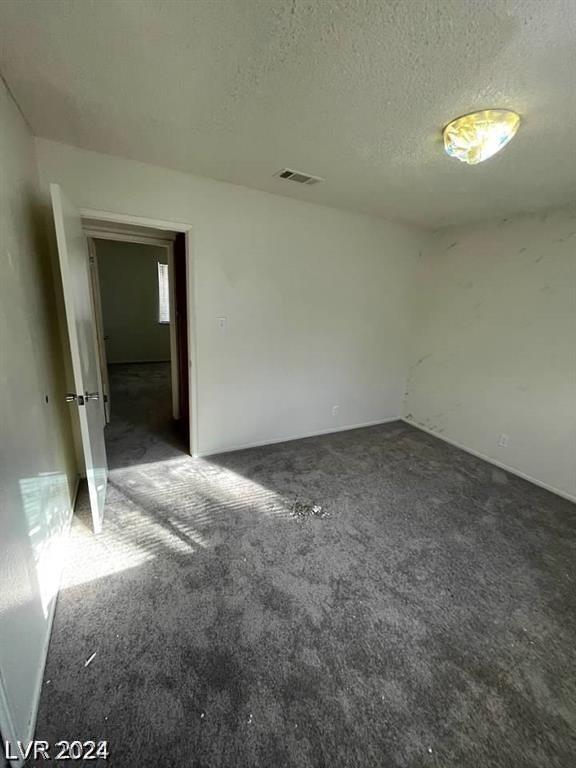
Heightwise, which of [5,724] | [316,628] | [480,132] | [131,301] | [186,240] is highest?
[480,132]

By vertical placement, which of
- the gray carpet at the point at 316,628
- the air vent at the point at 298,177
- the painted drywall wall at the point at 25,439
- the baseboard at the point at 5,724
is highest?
the air vent at the point at 298,177

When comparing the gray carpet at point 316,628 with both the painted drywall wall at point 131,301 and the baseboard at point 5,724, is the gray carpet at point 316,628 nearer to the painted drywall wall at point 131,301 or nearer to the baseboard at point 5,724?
the baseboard at point 5,724

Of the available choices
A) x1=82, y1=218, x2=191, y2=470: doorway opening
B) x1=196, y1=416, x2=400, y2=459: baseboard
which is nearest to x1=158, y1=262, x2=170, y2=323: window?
x1=82, y1=218, x2=191, y2=470: doorway opening

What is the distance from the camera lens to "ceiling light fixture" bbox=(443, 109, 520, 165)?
144cm

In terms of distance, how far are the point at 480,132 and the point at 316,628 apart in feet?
8.18

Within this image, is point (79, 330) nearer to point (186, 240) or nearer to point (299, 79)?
point (186, 240)

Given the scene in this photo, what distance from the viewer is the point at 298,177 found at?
2.29 metres

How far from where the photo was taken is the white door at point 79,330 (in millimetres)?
1591

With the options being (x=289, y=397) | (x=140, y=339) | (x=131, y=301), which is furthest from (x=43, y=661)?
(x=131, y=301)

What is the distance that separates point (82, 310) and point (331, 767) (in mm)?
2432

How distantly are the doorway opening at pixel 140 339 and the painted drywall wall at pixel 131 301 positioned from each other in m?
0.02

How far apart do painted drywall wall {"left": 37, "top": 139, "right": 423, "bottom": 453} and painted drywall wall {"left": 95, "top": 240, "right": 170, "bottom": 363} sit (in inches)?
152

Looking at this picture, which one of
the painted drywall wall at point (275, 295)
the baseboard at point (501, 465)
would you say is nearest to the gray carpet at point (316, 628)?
the baseboard at point (501, 465)

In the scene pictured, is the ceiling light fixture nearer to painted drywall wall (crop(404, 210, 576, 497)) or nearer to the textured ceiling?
the textured ceiling
